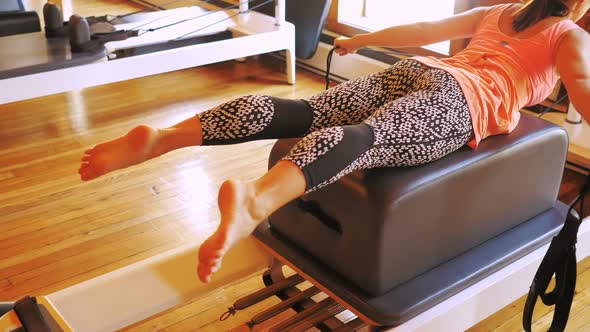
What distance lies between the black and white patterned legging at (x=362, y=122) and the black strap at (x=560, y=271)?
0.27m

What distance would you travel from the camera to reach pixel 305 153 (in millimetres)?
1198

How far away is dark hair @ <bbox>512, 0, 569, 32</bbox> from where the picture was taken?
153cm

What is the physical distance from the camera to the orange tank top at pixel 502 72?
1.47 metres

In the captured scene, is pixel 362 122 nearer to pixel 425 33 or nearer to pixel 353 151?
pixel 353 151

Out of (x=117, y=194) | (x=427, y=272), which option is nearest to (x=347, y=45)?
(x=427, y=272)

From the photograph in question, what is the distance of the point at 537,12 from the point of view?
1558mm

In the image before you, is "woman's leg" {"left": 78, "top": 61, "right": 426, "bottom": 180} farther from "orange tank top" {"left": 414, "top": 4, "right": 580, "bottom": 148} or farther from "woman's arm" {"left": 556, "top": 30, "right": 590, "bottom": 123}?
"woman's arm" {"left": 556, "top": 30, "right": 590, "bottom": 123}

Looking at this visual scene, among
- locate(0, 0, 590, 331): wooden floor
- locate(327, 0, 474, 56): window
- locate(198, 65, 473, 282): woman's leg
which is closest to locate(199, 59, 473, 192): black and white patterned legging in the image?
locate(198, 65, 473, 282): woman's leg

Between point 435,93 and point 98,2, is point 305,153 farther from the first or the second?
point 98,2

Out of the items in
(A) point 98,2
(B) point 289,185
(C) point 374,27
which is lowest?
(A) point 98,2

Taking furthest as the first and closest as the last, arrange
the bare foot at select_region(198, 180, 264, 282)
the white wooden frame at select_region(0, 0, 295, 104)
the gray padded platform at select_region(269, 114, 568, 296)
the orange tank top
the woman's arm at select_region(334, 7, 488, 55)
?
1. the white wooden frame at select_region(0, 0, 295, 104)
2. the woman's arm at select_region(334, 7, 488, 55)
3. the orange tank top
4. the gray padded platform at select_region(269, 114, 568, 296)
5. the bare foot at select_region(198, 180, 264, 282)

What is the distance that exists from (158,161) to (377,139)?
1.39 metres

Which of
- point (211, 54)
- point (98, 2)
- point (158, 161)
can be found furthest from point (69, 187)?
point (98, 2)

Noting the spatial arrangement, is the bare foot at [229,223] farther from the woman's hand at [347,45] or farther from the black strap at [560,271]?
the woman's hand at [347,45]
